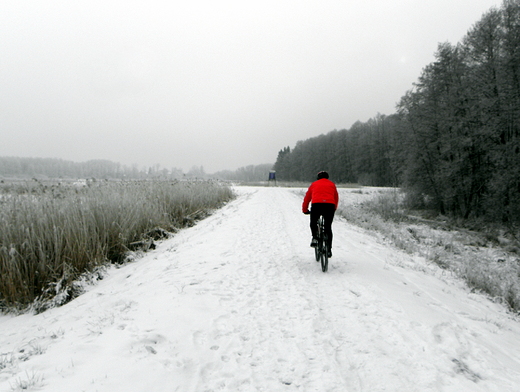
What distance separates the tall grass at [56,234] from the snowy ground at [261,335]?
57 cm

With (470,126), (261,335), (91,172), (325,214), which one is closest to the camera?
(261,335)

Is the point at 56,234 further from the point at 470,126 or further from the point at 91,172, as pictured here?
the point at 91,172

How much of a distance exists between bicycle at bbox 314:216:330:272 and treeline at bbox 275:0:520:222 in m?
12.8

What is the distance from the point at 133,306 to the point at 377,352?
123 inches

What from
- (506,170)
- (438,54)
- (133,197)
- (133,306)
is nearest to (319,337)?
(133,306)

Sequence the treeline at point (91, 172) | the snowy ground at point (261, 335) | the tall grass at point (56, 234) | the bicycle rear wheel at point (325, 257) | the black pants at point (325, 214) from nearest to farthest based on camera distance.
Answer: the snowy ground at point (261, 335)
the tall grass at point (56, 234)
the bicycle rear wheel at point (325, 257)
the black pants at point (325, 214)
the treeline at point (91, 172)

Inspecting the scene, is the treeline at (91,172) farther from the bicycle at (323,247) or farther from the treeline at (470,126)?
the treeline at (470,126)

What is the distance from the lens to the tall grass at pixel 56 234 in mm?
4992

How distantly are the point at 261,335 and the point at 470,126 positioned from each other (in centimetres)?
1965

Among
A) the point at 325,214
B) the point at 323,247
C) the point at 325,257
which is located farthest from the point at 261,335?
the point at 325,214

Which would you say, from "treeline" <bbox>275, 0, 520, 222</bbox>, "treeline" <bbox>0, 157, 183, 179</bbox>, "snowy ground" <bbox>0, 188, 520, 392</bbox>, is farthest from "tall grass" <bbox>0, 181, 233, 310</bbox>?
"treeline" <bbox>275, 0, 520, 222</bbox>

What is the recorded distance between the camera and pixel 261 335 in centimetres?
337

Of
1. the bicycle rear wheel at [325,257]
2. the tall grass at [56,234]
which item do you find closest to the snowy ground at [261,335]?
the bicycle rear wheel at [325,257]

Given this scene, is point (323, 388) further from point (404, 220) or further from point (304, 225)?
point (404, 220)
